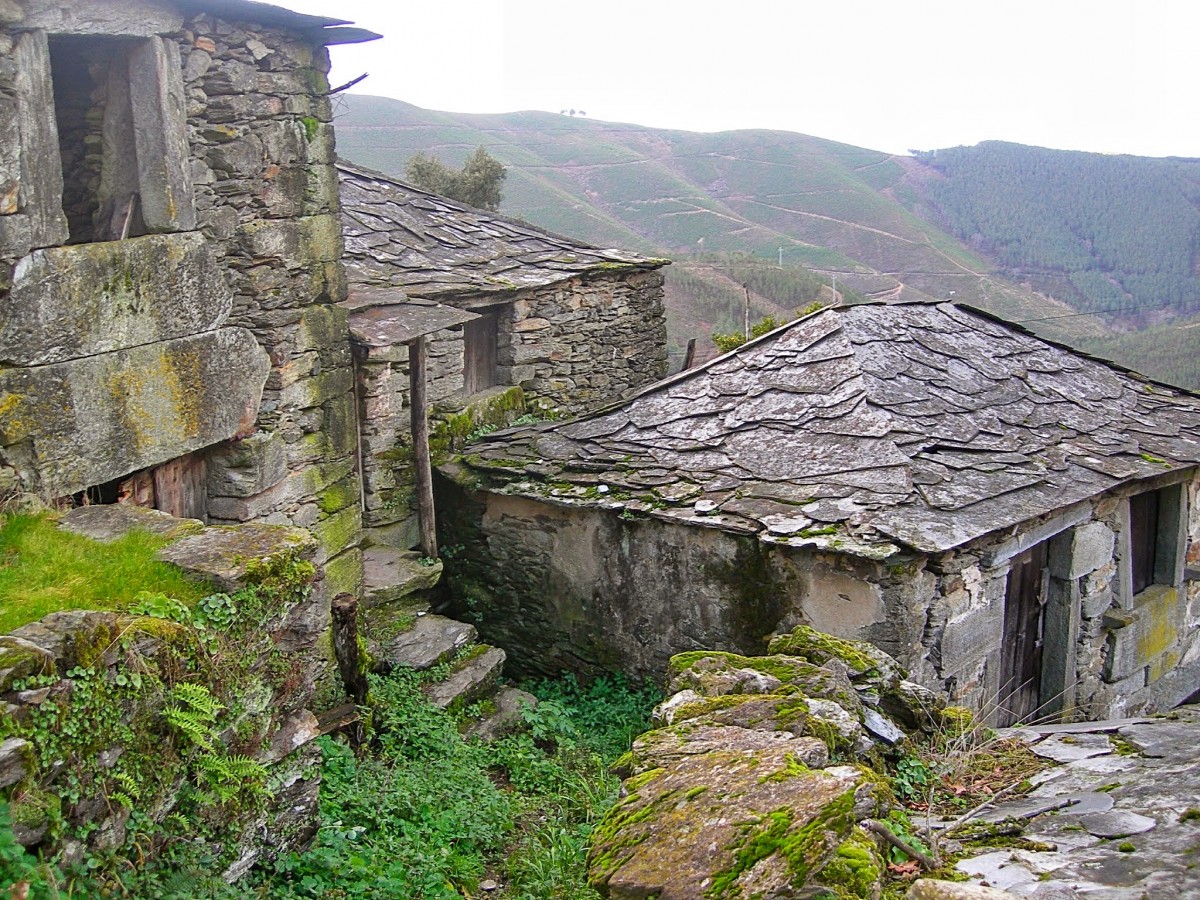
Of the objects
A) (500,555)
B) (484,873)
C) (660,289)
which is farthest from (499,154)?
(484,873)

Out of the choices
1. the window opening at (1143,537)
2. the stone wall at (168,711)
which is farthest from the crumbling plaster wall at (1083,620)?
the stone wall at (168,711)

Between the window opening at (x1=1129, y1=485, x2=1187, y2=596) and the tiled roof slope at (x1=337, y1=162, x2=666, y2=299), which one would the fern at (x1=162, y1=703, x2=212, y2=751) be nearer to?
the tiled roof slope at (x1=337, y1=162, x2=666, y2=299)

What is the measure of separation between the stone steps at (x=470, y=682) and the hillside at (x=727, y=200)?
1527 cm

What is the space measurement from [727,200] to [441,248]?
110 ft

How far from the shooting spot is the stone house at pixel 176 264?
4.05 m

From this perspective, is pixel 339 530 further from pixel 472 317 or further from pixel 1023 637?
pixel 1023 637

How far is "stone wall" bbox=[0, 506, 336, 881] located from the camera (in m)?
2.72

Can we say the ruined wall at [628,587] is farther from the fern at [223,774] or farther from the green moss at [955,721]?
the fern at [223,774]

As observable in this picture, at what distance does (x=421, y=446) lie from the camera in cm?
830

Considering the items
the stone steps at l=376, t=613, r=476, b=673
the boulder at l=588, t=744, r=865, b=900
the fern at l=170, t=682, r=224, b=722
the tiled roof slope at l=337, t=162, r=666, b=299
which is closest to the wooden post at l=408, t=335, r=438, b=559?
the tiled roof slope at l=337, t=162, r=666, b=299

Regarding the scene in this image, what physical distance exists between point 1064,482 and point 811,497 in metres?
1.89

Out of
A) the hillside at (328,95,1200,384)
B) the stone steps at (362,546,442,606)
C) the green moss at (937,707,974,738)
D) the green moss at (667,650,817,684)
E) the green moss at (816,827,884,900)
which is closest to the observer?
the green moss at (816,827,884,900)

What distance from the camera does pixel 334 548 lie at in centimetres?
644

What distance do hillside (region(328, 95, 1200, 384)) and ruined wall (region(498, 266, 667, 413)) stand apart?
1009 centimetres
